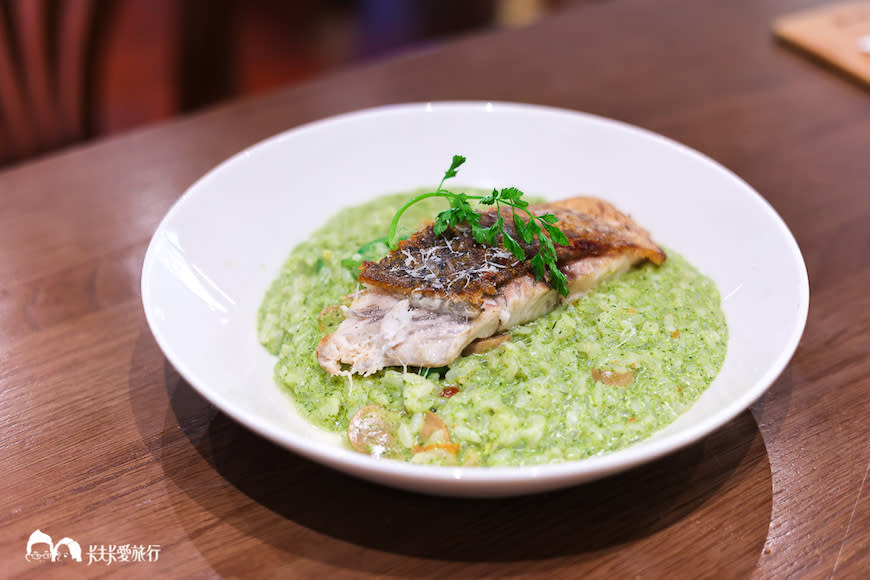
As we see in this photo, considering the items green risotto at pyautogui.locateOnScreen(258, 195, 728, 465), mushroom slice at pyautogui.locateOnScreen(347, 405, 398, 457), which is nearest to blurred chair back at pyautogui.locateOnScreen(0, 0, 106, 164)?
green risotto at pyautogui.locateOnScreen(258, 195, 728, 465)

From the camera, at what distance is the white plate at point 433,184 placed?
6.37 feet

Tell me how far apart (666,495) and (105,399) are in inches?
76.9

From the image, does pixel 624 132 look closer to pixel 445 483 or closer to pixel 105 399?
pixel 445 483

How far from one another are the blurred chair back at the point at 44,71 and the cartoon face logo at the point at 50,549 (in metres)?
4.08

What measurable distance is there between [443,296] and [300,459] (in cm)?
72

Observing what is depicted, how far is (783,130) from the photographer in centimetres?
420

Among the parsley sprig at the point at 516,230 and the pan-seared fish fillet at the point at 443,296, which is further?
the parsley sprig at the point at 516,230

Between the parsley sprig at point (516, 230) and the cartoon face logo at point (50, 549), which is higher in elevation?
the parsley sprig at point (516, 230)

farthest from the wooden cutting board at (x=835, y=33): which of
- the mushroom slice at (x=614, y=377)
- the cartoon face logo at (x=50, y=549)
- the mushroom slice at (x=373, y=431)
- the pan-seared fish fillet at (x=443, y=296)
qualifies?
the cartoon face logo at (x=50, y=549)

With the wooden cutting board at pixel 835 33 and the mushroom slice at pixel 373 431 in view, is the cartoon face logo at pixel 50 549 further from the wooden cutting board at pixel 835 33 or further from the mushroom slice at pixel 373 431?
the wooden cutting board at pixel 835 33

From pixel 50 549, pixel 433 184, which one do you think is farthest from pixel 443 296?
pixel 50 549

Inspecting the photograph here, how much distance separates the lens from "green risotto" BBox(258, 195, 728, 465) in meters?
2.18

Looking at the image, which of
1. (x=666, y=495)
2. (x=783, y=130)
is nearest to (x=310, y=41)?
(x=783, y=130)

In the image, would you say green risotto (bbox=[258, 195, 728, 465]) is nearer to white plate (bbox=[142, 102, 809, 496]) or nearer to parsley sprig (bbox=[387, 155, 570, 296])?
white plate (bbox=[142, 102, 809, 496])
